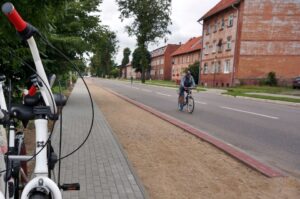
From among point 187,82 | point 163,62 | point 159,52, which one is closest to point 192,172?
point 187,82

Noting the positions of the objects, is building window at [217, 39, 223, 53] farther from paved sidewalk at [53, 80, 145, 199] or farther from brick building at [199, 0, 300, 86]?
paved sidewalk at [53, 80, 145, 199]

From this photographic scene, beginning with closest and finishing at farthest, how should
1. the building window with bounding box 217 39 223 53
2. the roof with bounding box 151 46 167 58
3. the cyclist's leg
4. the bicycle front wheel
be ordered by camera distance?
the bicycle front wheel < the cyclist's leg < the building window with bounding box 217 39 223 53 < the roof with bounding box 151 46 167 58

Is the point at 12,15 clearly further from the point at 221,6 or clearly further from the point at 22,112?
the point at 221,6

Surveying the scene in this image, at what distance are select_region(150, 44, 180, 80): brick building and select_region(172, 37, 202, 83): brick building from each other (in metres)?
8.87

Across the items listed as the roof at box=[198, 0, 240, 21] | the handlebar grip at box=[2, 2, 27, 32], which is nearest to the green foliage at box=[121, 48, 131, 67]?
the roof at box=[198, 0, 240, 21]

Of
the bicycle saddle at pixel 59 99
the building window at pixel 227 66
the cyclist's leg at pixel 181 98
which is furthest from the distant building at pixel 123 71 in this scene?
the bicycle saddle at pixel 59 99

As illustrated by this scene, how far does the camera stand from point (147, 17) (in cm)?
5588

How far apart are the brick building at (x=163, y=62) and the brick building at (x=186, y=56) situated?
8.87m

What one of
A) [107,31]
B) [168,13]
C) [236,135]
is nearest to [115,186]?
[236,135]

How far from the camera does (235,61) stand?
133ft

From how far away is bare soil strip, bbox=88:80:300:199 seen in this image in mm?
4450

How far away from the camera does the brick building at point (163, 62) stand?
90.9m

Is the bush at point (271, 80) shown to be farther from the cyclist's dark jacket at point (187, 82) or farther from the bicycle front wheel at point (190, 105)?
the bicycle front wheel at point (190, 105)

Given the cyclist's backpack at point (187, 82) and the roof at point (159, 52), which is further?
the roof at point (159, 52)
